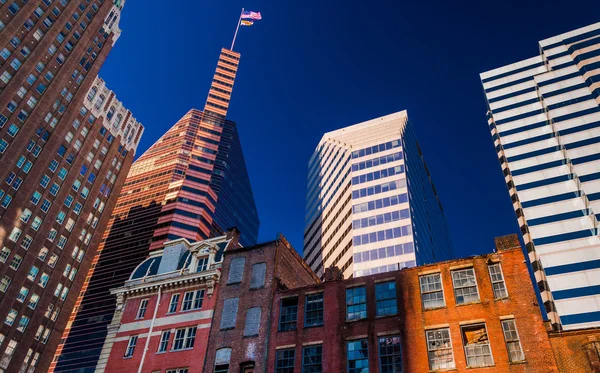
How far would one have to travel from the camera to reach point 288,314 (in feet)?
119

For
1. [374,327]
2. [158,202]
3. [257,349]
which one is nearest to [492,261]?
[374,327]

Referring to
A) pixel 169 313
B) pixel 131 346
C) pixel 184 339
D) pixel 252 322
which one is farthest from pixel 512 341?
pixel 131 346

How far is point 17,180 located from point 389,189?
67975 millimetres

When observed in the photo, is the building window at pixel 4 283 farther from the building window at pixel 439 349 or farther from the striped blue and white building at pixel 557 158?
the striped blue and white building at pixel 557 158

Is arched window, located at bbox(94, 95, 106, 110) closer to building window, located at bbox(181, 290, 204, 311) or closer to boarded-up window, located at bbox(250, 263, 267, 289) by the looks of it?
building window, located at bbox(181, 290, 204, 311)

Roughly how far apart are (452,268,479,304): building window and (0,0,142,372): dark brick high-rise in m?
70.5

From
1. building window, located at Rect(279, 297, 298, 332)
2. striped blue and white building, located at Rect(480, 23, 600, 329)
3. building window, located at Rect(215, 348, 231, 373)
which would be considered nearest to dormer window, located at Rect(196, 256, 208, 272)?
building window, located at Rect(215, 348, 231, 373)

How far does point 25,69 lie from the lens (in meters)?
83.4

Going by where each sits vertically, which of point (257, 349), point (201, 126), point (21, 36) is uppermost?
point (201, 126)

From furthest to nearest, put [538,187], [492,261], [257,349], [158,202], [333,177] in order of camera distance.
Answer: [158,202], [333,177], [538,187], [257,349], [492,261]

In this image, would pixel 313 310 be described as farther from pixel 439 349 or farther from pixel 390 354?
pixel 439 349

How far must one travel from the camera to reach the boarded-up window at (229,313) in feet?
123

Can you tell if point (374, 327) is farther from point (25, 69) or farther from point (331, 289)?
point (25, 69)

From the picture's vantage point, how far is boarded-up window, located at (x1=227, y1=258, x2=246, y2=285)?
39.9 metres
